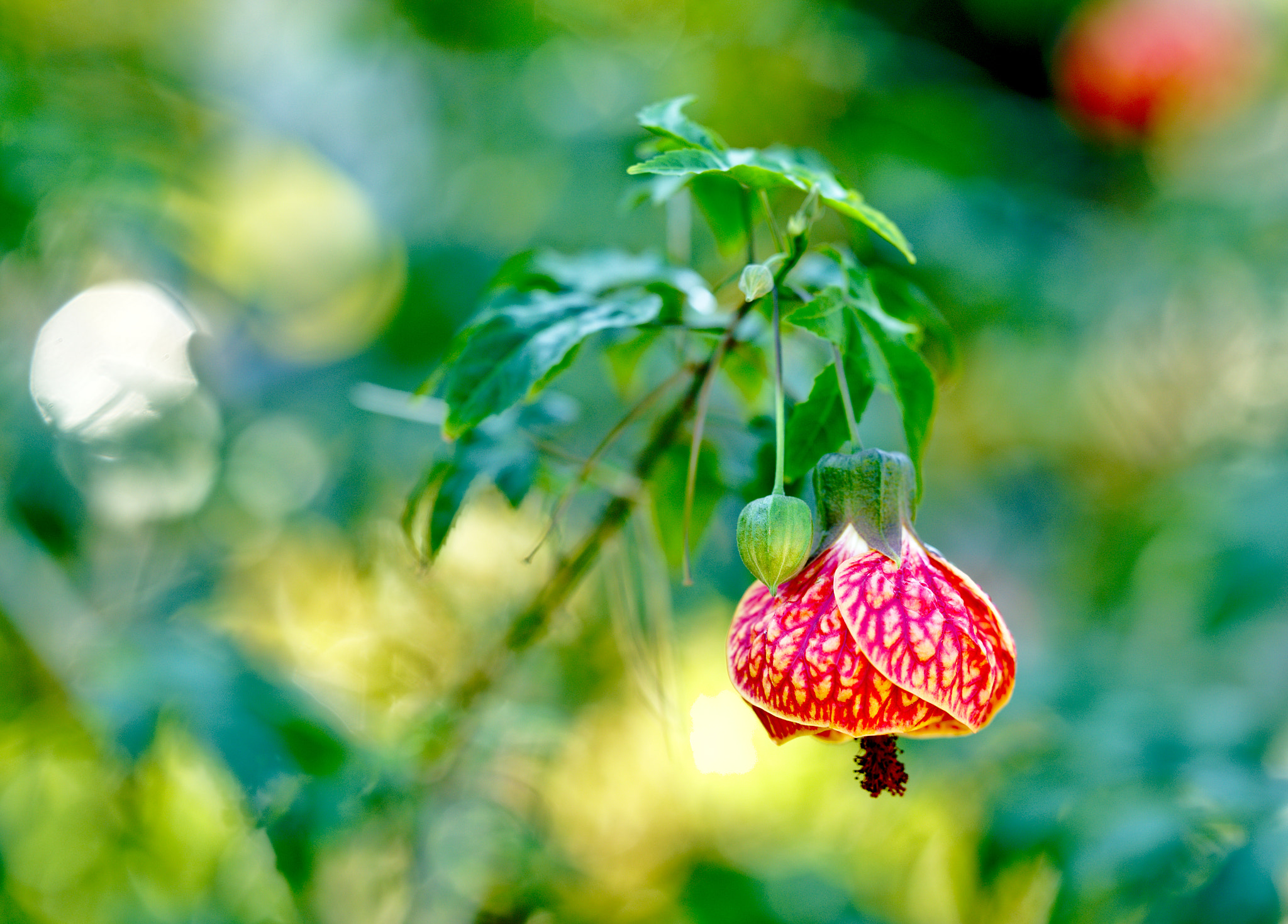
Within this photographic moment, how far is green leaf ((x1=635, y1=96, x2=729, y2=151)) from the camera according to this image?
429 mm

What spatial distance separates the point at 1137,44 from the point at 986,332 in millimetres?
657

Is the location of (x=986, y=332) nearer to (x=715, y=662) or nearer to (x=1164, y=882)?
(x=715, y=662)

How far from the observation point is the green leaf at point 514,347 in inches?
17.3

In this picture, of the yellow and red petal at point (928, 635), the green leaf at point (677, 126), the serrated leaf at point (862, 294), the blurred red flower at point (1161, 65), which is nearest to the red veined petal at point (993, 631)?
the yellow and red petal at point (928, 635)

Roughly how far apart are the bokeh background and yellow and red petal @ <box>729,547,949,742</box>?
18cm

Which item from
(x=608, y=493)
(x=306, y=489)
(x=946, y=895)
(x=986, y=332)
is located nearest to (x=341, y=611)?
(x=306, y=489)

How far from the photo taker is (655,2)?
1.69 meters

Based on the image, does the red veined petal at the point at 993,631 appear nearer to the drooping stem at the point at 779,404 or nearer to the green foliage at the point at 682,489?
the drooping stem at the point at 779,404

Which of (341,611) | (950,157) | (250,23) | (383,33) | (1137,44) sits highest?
(1137,44)

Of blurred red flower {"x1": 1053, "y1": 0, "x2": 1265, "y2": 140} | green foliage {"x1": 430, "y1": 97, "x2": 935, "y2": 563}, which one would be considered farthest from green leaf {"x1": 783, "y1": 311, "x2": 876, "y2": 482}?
blurred red flower {"x1": 1053, "y1": 0, "x2": 1265, "y2": 140}

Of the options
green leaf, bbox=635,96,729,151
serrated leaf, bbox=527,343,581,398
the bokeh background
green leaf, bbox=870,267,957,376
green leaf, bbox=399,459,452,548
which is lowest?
the bokeh background

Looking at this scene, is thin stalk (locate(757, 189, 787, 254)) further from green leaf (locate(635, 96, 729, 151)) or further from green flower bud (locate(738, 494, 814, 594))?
green flower bud (locate(738, 494, 814, 594))

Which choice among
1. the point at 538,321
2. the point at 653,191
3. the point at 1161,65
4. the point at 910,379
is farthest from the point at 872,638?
the point at 1161,65

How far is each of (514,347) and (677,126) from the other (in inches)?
5.3
